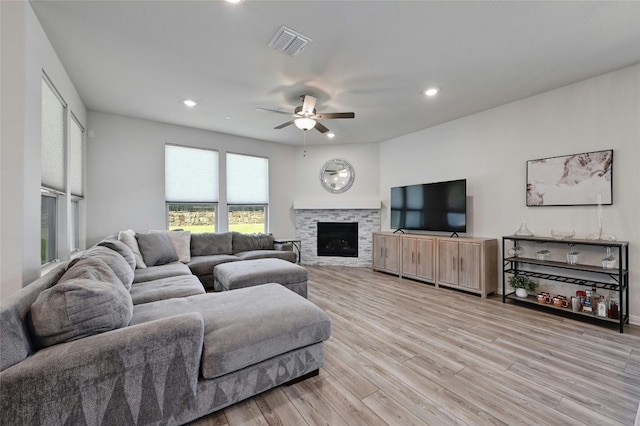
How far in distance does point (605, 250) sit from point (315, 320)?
347cm

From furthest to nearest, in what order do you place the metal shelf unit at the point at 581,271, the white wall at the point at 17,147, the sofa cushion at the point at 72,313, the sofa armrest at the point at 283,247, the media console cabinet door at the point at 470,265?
1. the sofa armrest at the point at 283,247
2. the media console cabinet door at the point at 470,265
3. the metal shelf unit at the point at 581,271
4. the white wall at the point at 17,147
5. the sofa cushion at the point at 72,313

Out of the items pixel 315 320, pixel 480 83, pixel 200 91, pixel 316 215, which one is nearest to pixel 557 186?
pixel 480 83

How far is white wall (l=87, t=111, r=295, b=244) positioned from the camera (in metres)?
4.06

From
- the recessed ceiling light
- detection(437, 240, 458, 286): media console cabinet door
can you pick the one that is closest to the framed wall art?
detection(437, 240, 458, 286): media console cabinet door

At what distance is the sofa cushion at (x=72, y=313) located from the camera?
4.00 feet

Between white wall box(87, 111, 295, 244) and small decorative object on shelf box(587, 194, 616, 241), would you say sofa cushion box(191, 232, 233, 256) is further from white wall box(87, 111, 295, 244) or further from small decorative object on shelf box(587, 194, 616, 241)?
small decorative object on shelf box(587, 194, 616, 241)

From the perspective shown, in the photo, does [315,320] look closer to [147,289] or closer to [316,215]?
[147,289]

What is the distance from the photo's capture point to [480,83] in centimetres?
316

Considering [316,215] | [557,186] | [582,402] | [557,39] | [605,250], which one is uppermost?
[557,39]

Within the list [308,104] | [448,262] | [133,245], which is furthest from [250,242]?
[448,262]

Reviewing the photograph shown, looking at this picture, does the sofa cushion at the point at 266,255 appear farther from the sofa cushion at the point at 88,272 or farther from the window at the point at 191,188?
the sofa cushion at the point at 88,272

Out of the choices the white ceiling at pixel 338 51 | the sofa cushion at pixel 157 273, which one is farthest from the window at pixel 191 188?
the sofa cushion at pixel 157 273

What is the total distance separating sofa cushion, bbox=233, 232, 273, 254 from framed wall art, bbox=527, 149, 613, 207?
4214 mm

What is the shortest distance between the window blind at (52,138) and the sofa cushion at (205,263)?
175 cm
